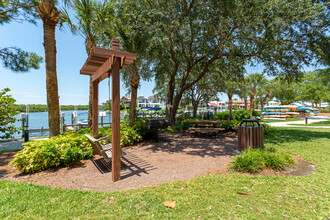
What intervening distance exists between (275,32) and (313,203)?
7634 mm

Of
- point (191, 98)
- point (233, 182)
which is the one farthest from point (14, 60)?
point (191, 98)

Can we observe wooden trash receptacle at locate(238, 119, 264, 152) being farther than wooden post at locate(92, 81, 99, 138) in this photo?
No

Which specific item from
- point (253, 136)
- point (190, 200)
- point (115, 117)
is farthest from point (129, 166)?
point (253, 136)

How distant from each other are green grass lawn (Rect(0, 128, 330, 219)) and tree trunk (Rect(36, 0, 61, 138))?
295 cm

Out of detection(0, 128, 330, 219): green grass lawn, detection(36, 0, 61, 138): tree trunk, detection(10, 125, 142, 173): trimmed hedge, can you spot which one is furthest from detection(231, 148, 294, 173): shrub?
detection(36, 0, 61, 138): tree trunk

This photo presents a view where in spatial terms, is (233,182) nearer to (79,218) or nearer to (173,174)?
(173,174)

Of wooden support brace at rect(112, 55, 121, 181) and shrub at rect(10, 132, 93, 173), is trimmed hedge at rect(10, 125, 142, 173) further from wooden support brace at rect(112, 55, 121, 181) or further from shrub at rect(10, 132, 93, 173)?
wooden support brace at rect(112, 55, 121, 181)

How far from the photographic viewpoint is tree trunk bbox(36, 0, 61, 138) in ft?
19.5

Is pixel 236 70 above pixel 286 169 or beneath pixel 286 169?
above

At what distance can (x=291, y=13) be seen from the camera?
705cm

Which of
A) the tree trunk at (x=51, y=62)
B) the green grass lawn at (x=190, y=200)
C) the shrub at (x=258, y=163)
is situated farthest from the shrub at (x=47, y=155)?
the shrub at (x=258, y=163)

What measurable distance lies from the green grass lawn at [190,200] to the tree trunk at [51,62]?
2.95m

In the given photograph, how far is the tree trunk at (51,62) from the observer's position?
594 centimetres

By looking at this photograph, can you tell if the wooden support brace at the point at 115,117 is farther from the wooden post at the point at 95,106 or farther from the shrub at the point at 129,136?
the shrub at the point at 129,136
